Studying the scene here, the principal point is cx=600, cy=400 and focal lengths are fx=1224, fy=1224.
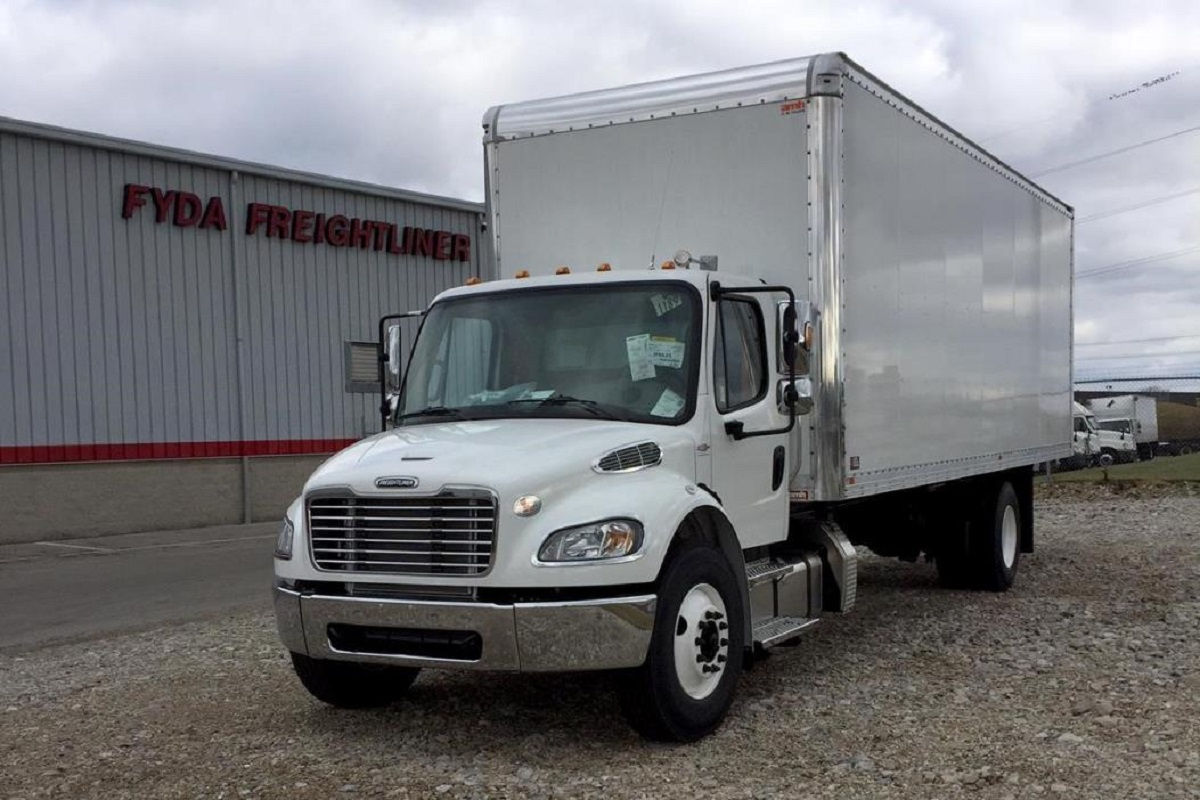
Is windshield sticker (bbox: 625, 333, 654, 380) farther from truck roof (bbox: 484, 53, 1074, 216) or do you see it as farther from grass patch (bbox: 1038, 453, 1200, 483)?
grass patch (bbox: 1038, 453, 1200, 483)

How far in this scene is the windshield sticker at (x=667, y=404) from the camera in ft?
21.3

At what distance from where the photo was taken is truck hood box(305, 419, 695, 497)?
5738mm

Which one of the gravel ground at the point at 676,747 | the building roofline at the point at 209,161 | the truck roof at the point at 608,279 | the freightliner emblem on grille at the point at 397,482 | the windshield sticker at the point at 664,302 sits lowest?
the gravel ground at the point at 676,747

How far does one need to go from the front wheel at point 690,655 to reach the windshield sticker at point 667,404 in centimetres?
76

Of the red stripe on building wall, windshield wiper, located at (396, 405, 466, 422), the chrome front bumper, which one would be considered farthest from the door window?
the red stripe on building wall

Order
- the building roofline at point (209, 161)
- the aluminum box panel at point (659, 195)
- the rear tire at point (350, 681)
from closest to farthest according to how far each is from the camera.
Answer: the rear tire at point (350, 681), the aluminum box panel at point (659, 195), the building roofline at point (209, 161)

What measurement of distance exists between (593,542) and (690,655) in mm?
849

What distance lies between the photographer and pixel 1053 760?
571 centimetres

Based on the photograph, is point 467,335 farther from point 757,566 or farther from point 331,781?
point 331,781

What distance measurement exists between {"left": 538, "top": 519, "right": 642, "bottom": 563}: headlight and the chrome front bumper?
0.69 ft

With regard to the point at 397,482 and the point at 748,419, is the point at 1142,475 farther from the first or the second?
the point at 397,482

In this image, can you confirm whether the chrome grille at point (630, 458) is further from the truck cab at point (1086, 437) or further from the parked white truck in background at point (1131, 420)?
the parked white truck in background at point (1131, 420)

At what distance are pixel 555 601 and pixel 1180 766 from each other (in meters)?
2.95

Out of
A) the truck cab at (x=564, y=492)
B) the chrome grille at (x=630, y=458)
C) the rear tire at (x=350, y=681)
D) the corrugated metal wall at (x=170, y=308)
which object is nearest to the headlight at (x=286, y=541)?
the truck cab at (x=564, y=492)
